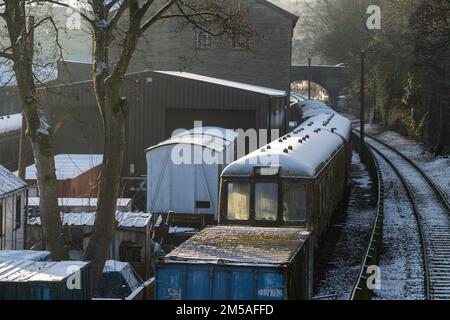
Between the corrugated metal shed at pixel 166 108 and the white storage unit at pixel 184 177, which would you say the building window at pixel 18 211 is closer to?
the white storage unit at pixel 184 177

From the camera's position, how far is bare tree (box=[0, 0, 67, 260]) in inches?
621

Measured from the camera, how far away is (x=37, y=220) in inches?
853

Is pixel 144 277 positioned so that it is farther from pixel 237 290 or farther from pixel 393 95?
pixel 393 95

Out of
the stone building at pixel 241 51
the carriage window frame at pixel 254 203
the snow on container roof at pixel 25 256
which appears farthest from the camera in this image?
the stone building at pixel 241 51

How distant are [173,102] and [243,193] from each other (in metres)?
17.2

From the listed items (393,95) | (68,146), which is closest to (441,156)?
(393,95)

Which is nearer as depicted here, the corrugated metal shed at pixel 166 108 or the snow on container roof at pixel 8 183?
the snow on container roof at pixel 8 183

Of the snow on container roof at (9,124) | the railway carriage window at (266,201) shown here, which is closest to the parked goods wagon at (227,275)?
the railway carriage window at (266,201)

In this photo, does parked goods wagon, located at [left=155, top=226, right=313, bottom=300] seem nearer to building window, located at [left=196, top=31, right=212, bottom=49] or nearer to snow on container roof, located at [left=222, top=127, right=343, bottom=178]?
snow on container roof, located at [left=222, top=127, right=343, bottom=178]

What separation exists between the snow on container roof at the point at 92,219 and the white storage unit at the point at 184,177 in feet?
13.8

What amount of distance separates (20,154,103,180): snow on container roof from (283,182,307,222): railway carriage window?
1209 cm

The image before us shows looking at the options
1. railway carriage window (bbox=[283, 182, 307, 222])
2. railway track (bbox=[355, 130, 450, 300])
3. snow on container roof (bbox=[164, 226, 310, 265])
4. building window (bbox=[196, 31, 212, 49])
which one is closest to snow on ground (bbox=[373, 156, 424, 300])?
railway track (bbox=[355, 130, 450, 300])

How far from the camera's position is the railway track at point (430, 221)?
57.2 ft

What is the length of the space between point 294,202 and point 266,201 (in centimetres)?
62
